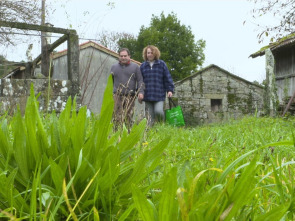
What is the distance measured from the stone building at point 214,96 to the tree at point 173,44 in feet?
54.6

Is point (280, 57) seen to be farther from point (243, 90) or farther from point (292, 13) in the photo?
point (292, 13)

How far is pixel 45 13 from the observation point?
11.2 metres

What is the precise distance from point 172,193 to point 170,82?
6662 mm

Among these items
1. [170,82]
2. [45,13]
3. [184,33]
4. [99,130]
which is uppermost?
[184,33]

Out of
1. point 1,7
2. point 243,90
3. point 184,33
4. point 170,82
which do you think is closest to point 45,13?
point 1,7

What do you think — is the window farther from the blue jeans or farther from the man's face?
the man's face

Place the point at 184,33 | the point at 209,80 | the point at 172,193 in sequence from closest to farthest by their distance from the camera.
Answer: the point at 172,193 < the point at 209,80 < the point at 184,33

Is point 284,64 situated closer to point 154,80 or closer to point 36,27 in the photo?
point 154,80

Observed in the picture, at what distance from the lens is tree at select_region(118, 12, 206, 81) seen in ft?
115

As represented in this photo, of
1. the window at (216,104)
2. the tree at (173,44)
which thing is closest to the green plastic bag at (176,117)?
the window at (216,104)

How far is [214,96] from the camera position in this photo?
17.3 meters

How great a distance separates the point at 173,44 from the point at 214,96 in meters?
19.7

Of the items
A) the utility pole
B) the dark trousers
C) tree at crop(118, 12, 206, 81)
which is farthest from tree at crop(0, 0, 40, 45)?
tree at crop(118, 12, 206, 81)

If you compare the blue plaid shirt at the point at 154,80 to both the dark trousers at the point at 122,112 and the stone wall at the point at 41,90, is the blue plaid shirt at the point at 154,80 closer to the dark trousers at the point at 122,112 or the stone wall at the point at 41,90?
the stone wall at the point at 41,90
